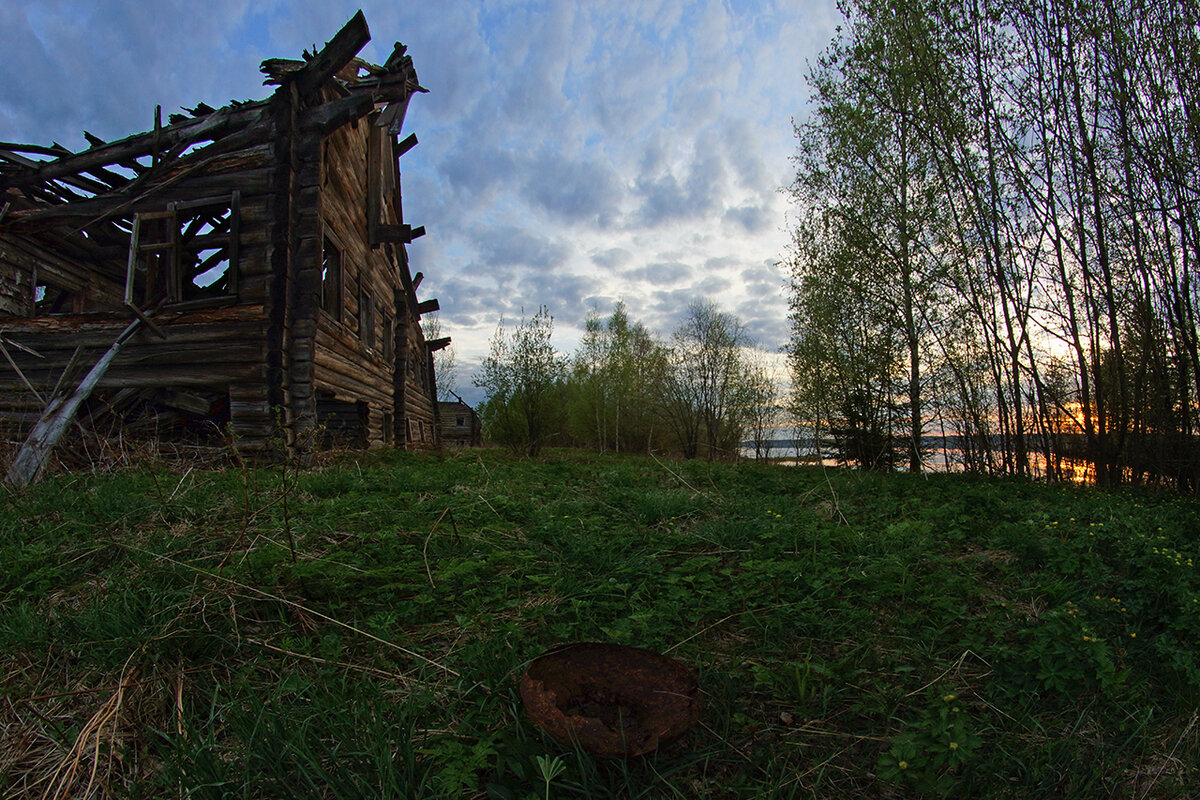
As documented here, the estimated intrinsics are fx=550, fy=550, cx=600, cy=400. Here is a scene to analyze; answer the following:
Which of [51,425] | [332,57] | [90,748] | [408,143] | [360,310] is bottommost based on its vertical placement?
[90,748]

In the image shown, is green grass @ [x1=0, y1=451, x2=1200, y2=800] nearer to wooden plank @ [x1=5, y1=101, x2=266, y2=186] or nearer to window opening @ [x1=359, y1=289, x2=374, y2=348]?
wooden plank @ [x1=5, y1=101, x2=266, y2=186]

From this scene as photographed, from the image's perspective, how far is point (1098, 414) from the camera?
8711 mm

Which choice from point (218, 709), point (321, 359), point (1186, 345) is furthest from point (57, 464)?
point (1186, 345)

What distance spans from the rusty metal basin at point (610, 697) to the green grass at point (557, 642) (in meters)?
0.11

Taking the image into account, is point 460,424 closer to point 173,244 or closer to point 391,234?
point 391,234

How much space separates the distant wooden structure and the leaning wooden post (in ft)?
71.4

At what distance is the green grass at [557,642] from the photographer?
178 cm

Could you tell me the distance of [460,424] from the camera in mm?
31531

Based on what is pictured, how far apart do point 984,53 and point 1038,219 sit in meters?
3.08

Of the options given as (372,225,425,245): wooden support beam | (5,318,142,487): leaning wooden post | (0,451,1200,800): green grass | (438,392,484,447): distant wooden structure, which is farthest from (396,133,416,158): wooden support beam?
(438,392,484,447): distant wooden structure

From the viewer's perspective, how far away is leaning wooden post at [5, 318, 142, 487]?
18.5 feet

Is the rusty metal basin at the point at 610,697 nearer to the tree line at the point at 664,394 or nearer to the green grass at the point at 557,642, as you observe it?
the green grass at the point at 557,642

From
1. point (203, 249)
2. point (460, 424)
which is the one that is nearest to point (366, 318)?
point (203, 249)

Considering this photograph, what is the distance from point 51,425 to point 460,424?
24.7m
